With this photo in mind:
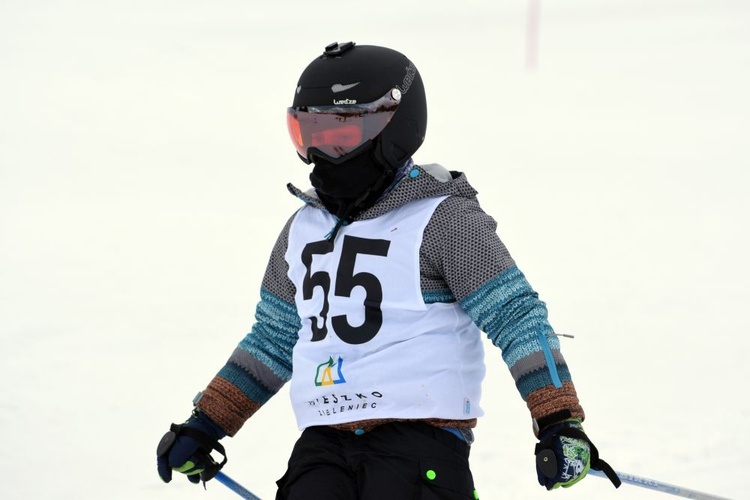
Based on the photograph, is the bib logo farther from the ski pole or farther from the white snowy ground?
the white snowy ground

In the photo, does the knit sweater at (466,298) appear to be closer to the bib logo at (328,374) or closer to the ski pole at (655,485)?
the bib logo at (328,374)

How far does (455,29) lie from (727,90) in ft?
7.40

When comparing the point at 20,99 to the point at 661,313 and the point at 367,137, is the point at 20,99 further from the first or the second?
the point at 367,137

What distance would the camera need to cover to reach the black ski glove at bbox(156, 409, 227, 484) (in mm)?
2486

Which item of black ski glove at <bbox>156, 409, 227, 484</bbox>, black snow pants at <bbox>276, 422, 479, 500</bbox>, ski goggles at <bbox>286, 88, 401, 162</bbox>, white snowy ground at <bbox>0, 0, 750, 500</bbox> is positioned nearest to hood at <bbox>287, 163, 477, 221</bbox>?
ski goggles at <bbox>286, 88, 401, 162</bbox>

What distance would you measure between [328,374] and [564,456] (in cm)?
52

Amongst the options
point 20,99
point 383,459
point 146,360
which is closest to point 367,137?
point 383,459

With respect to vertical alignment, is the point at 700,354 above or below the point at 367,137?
below

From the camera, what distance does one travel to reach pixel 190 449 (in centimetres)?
249

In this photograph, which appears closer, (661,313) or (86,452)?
(86,452)

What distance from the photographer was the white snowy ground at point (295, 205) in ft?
13.0

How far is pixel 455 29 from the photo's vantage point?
9406 mm

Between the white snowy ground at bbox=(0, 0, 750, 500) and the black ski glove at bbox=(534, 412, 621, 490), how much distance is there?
1481mm

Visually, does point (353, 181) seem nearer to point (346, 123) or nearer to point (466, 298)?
point (346, 123)
